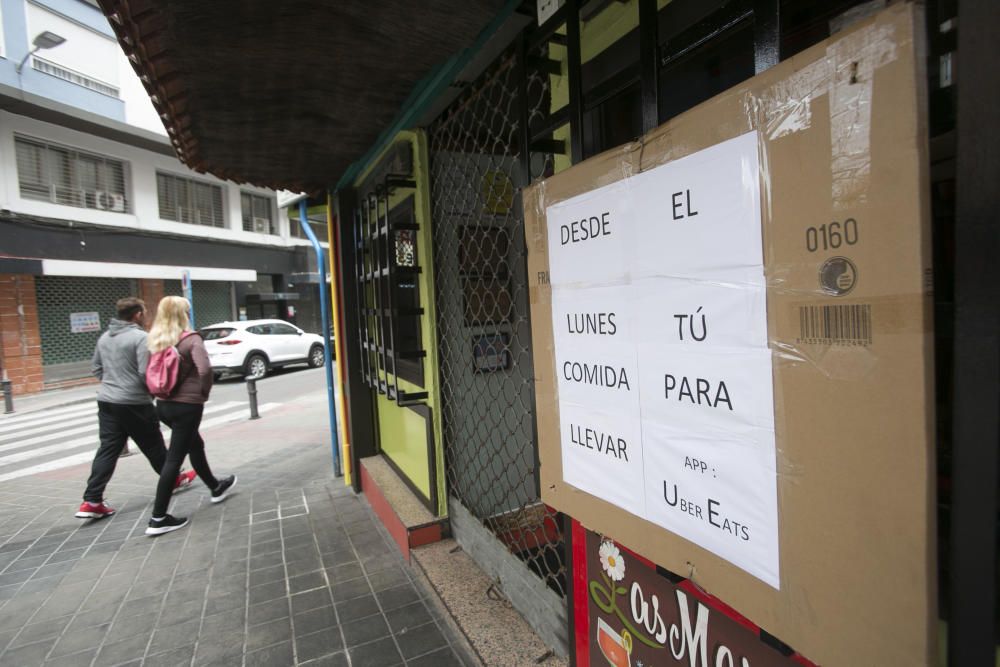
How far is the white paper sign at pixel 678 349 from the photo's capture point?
98cm

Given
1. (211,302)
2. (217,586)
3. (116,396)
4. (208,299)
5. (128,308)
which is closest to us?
(217,586)

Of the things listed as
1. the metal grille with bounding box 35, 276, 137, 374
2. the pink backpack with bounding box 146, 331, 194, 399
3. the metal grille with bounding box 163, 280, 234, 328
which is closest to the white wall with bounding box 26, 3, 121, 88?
the metal grille with bounding box 35, 276, 137, 374

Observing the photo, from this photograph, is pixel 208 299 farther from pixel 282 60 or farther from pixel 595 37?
pixel 595 37

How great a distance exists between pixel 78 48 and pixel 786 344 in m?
17.7

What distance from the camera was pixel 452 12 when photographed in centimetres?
183

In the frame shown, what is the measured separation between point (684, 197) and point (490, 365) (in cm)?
220

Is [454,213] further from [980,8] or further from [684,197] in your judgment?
[980,8]

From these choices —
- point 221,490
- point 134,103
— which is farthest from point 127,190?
point 221,490

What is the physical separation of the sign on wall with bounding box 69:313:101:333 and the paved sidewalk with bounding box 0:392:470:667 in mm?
10687

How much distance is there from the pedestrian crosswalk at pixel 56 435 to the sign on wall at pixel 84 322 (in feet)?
11.9

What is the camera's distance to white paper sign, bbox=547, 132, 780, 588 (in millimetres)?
979

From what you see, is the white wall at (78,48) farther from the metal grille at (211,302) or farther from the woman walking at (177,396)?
the woman walking at (177,396)

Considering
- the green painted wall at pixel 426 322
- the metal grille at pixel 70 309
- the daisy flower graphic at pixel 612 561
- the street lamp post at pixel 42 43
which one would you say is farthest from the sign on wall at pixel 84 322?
the daisy flower graphic at pixel 612 561

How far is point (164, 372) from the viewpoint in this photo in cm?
387
